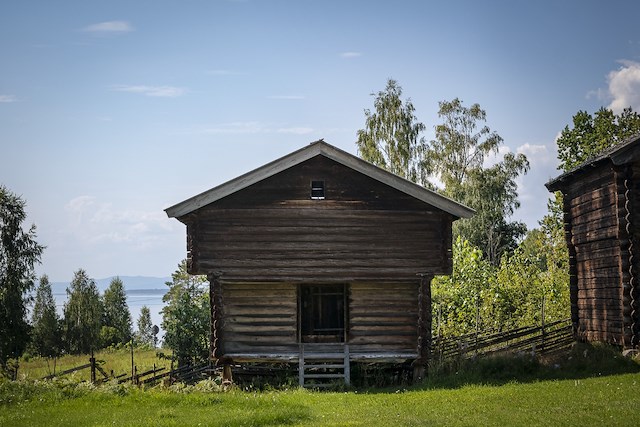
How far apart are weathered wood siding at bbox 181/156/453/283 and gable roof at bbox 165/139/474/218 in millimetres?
397

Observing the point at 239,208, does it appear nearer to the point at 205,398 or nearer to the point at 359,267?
the point at 359,267

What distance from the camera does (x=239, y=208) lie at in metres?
26.1

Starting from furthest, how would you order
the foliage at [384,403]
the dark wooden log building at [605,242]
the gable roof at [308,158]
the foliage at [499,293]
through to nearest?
the foliage at [499,293] < the gable roof at [308,158] < the dark wooden log building at [605,242] < the foliage at [384,403]

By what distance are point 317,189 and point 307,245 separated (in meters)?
1.95

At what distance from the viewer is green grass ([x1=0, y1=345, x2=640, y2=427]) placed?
58.2 feet

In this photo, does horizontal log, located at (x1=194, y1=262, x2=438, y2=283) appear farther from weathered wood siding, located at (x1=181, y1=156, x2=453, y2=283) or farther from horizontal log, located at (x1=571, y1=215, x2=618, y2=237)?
horizontal log, located at (x1=571, y1=215, x2=618, y2=237)

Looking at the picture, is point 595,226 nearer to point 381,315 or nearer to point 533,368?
point 533,368

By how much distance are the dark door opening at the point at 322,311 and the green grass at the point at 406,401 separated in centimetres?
384

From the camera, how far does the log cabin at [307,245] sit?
25953mm

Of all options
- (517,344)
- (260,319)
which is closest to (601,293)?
(517,344)

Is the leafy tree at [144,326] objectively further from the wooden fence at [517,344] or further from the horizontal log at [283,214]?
the horizontal log at [283,214]

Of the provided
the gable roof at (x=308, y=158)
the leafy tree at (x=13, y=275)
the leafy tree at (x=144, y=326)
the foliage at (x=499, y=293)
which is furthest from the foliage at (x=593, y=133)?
the leafy tree at (x=144, y=326)

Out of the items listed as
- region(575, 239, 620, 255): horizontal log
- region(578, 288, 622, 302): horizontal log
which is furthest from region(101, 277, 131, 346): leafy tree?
region(575, 239, 620, 255): horizontal log

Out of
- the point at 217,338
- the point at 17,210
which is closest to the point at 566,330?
the point at 217,338
